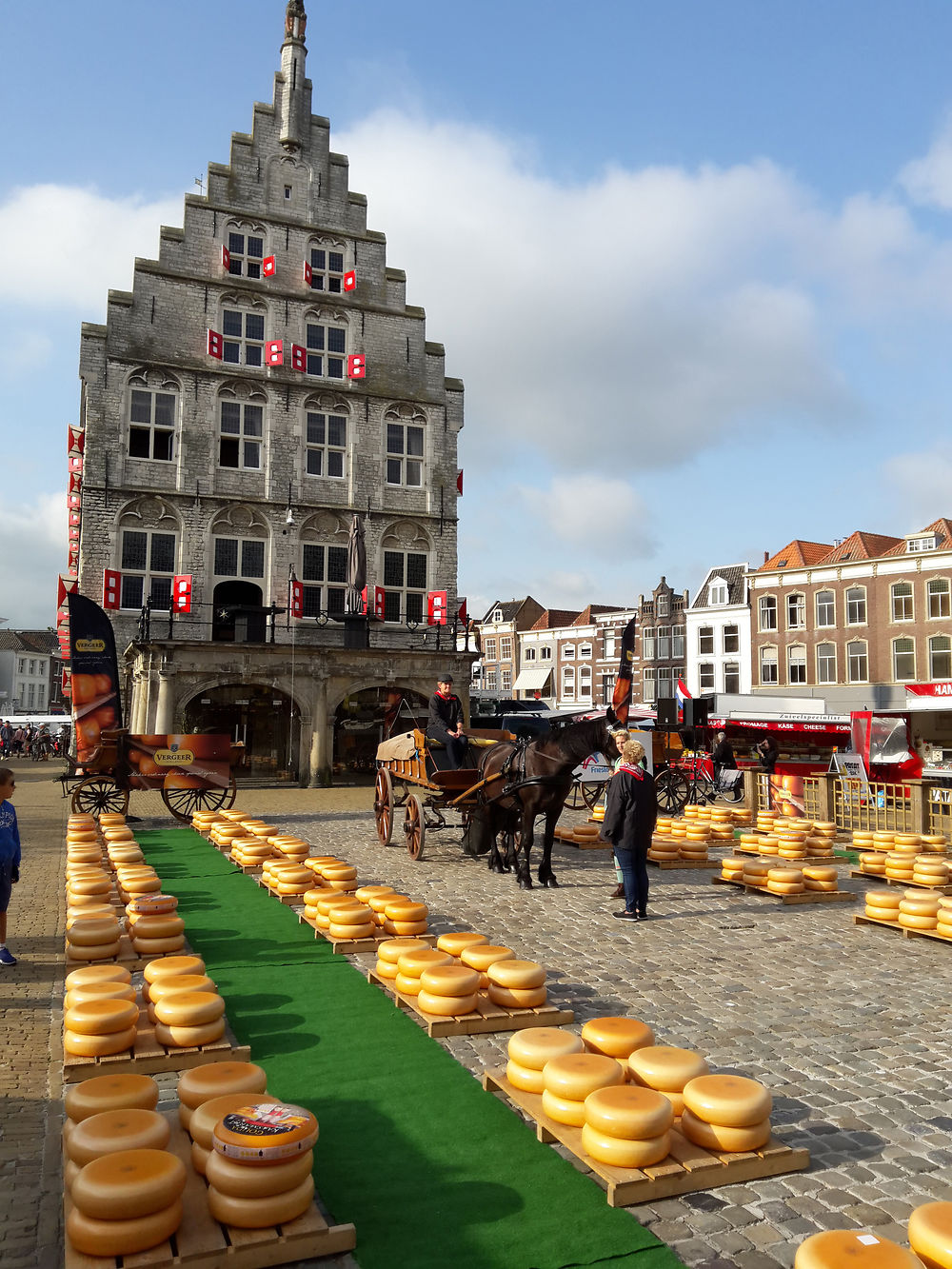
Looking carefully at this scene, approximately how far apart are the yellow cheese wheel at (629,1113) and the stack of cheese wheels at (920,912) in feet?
20.1

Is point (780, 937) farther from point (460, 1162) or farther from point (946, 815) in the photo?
point (946, 815)

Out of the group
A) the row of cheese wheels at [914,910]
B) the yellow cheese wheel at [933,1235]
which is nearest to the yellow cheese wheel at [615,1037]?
the yellow cheese wheel at [933,1235]

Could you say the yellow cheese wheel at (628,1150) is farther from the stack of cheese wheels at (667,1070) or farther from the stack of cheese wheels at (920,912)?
the stack of cheese wheels at (920,912)

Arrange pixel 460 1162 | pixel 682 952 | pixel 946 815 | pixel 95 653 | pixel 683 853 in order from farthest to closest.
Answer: pixel 95 653, pixel 946 815, pixel 683 853, pixel 682 952, pixel 460 1162

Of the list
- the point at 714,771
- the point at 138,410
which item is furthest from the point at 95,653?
the point at 714,771

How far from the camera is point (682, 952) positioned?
27.4ft

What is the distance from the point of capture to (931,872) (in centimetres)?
1094

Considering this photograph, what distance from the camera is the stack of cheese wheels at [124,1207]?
3225mm

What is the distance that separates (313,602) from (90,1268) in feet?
90.4

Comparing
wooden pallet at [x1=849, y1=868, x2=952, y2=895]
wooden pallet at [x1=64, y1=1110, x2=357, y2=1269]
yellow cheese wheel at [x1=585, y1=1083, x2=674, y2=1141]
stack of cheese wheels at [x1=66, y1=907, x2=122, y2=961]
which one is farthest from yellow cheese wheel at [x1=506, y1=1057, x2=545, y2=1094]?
wooden pallet at [x1=849, y1=868, x2=952, y2=895]

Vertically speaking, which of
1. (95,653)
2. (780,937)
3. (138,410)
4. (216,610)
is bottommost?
(780,937)

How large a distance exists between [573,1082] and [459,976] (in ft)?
6.16

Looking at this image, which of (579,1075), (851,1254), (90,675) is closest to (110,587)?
(90,675)

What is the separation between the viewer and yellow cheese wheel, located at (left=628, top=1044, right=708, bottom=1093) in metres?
4.52
